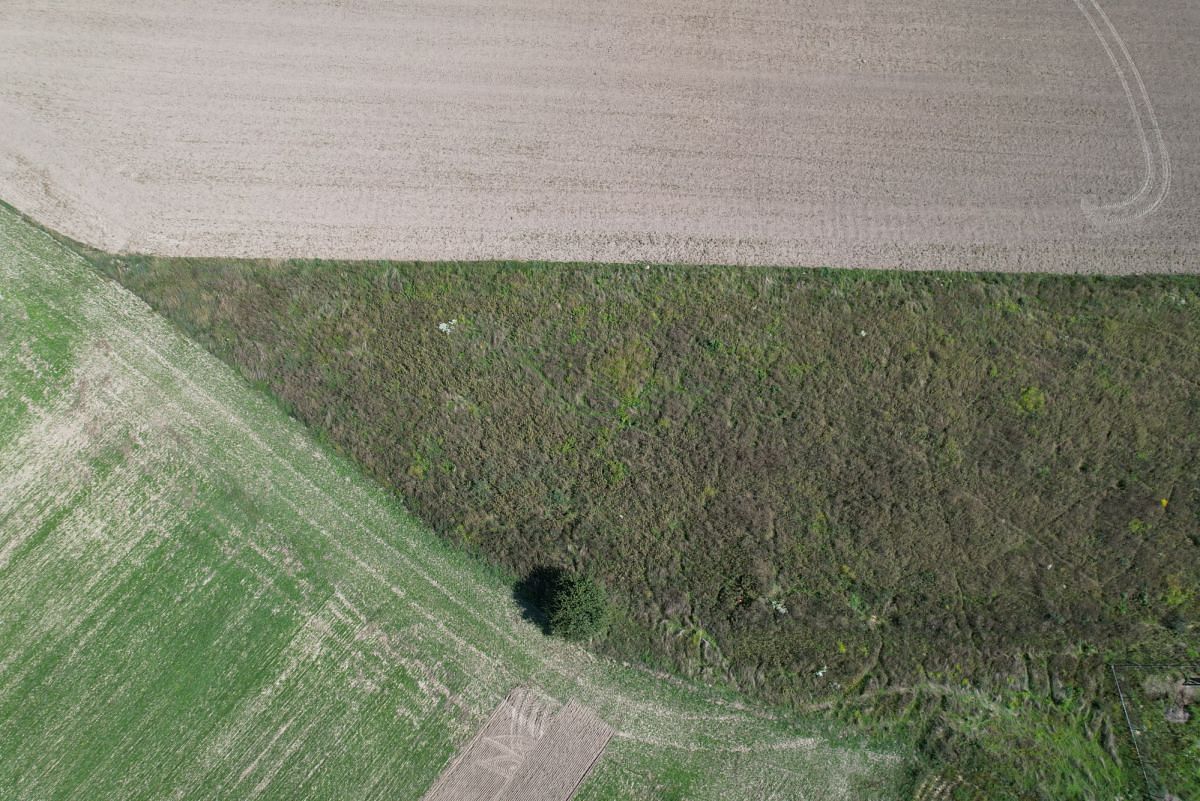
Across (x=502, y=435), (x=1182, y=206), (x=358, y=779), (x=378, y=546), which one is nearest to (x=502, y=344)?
(x=502, y=435)

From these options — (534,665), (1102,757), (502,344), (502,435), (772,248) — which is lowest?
(1102,757)

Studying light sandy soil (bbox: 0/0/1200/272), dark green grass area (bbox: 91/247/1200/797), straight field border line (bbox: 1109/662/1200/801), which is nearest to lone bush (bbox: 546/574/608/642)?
dark green grass area (bbox: 91/247/1200/797)

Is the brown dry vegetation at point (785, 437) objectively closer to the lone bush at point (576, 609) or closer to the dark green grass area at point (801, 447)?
the dark green grass area at point (801, 447)

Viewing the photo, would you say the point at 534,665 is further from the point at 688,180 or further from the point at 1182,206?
the point at 1182,206

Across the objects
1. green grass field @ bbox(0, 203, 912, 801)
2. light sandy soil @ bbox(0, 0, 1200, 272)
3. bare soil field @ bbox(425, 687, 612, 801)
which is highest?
light sandy soil @ bbox(0, 0, 1200, 272)

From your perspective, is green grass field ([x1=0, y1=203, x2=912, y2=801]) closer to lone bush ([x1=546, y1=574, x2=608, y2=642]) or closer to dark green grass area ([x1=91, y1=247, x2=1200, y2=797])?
lone bush ([x1=546, y1=574, x2=608, y2=642])

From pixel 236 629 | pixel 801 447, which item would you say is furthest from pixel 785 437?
pixel 236 629

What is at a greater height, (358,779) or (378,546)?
(378,546)
